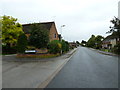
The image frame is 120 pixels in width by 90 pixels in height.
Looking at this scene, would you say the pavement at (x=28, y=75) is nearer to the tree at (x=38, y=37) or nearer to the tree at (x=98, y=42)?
the tree at (x=38, y=37)

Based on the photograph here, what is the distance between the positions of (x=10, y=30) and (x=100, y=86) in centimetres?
2095

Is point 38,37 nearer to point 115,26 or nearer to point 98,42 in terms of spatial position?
point 115,26

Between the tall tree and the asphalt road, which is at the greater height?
the tall tree

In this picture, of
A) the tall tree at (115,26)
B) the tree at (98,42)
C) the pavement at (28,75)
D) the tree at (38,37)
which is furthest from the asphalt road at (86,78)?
the tree at (98,42)

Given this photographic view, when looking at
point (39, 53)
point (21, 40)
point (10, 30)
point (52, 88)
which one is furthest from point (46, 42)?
point (52, 88)

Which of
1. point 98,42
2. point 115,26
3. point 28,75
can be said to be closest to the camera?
point 28,75

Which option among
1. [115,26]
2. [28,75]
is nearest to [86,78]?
[28,75]

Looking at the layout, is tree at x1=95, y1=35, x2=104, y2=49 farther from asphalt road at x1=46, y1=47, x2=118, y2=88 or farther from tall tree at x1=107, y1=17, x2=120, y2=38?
asphalt road at x1=46, y1=47, x2=118, y2=88

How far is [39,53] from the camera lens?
15.8 meters

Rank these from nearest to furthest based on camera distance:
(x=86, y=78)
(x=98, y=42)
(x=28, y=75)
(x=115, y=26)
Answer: (x=86, y=78) < (x=28, y=75) < (x=115, y=26) < (x=98, y=42)

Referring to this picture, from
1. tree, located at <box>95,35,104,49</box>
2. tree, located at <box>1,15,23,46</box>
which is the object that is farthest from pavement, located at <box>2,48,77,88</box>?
tree, located at <box>95,35,104,49</box>

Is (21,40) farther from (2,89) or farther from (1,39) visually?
(2,89)

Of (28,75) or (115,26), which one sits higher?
(115,26)

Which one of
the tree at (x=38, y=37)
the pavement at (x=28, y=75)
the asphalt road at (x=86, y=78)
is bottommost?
the pavement at (x=28, y=75)
